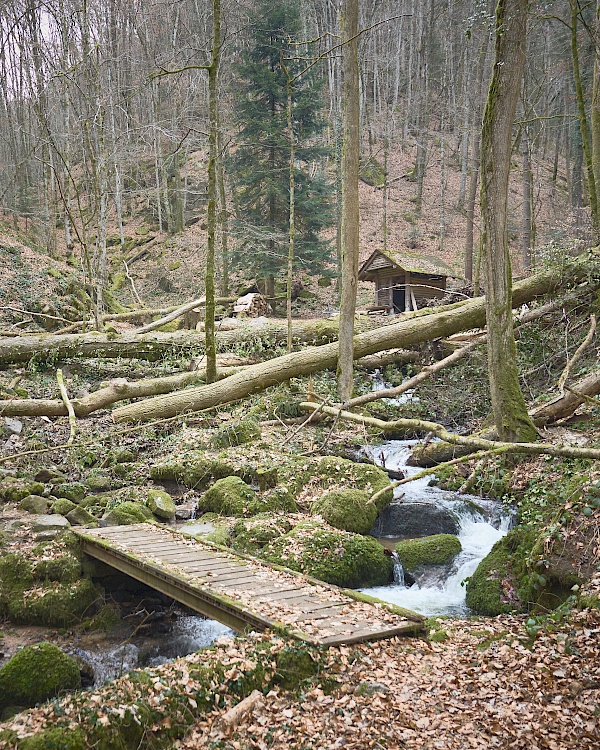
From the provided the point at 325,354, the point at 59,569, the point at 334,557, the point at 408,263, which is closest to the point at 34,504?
the point at 59,569

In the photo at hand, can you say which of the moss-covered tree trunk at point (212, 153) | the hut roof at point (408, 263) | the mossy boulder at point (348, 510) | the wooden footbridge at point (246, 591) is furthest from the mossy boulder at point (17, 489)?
the hut roof at point (408, 263)

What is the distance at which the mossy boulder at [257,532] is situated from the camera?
8.50 meters

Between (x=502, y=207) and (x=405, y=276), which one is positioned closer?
(x=502, y=207)

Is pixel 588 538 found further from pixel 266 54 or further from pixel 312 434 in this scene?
pixel 266 54

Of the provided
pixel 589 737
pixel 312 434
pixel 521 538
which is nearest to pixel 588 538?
pixel 521 538

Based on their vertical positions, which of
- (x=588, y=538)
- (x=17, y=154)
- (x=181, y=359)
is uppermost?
(x=17, y=154)

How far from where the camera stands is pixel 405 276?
22453mm

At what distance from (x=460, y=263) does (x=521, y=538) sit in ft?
76.5

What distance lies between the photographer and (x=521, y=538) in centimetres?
749

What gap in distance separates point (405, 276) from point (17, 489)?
16.4 meters

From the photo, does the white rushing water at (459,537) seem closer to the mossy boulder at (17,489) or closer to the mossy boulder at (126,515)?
the mossy boulder at (126,515)

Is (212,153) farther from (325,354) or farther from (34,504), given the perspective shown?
(34,504)

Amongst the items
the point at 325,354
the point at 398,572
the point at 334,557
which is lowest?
the point at 398,572

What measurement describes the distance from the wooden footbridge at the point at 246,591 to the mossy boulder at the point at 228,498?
1377 millimetres
